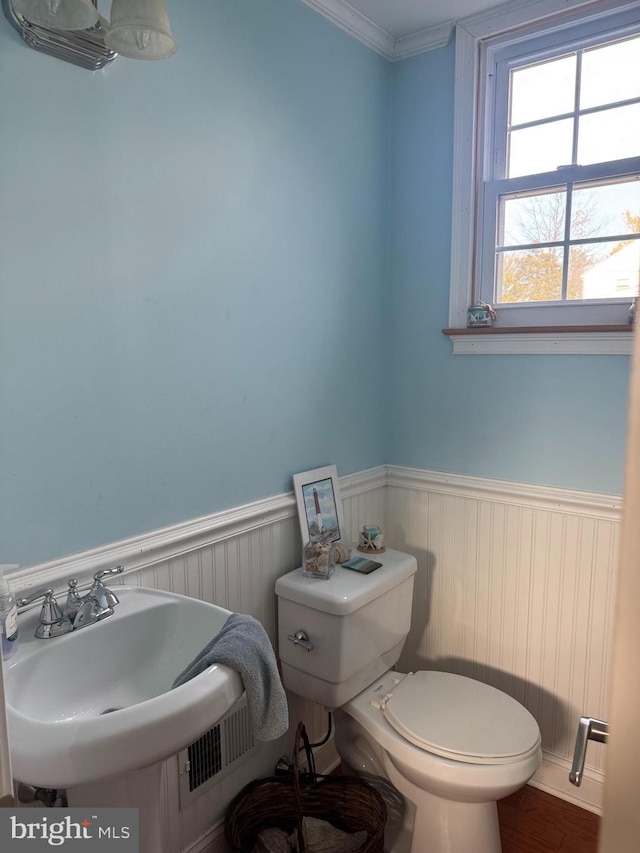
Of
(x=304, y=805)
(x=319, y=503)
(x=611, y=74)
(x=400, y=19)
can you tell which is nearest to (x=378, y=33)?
(x=400, y=19)

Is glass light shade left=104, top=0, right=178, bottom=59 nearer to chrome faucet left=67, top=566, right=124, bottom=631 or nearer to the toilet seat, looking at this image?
chrome faucet left=67, top=566, right=124, bottom=631

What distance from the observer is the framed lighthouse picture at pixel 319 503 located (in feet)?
5.84

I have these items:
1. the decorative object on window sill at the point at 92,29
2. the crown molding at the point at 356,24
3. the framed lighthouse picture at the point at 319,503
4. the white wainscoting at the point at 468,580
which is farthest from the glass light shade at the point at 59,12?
the framed lighthouse picture at the point at 319,503

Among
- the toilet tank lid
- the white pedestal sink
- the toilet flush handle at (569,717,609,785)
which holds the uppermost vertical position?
the toilet flush handle at (569,717,609,785)

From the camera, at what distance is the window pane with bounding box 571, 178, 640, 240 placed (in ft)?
5.59

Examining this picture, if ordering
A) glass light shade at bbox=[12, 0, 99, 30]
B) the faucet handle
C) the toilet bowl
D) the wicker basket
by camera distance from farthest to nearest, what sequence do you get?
1. the wicker basket
2. the toilet bowl
3. the faucet handle
4. glass light shade at bbox=[12, 0, 99, 30]

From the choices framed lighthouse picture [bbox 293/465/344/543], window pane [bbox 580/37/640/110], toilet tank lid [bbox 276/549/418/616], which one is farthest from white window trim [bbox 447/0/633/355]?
toilet tank lid [bbox 276/549/418/616]

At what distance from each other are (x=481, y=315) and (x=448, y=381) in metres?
0.25

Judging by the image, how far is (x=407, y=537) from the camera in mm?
2174

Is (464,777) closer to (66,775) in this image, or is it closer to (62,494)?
(66,775)

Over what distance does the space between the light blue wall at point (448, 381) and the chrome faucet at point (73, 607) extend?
1260mm

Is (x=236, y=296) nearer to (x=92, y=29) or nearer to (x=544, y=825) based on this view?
(x=92, y=29)

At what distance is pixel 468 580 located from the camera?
6.62 ft

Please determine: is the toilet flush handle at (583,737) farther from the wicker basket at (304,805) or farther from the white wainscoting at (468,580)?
the wicker basket at (304,805)
